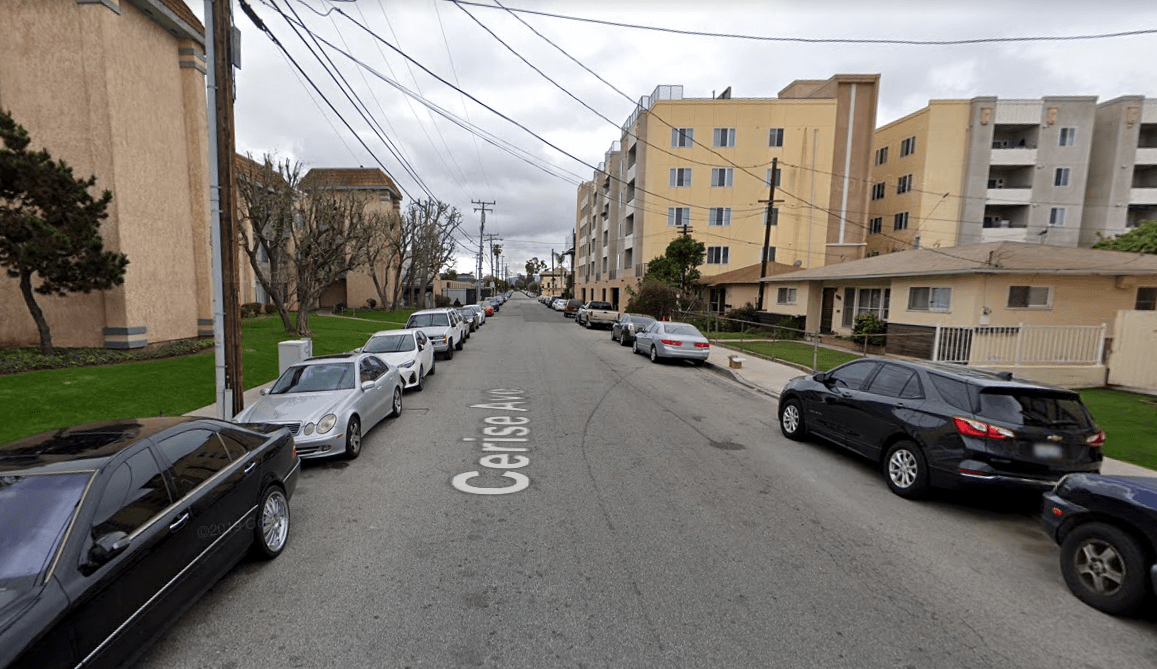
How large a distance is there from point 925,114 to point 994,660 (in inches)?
1943

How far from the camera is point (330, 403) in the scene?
7168 mm

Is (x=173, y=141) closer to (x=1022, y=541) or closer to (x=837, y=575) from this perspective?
(x=837, y=575)

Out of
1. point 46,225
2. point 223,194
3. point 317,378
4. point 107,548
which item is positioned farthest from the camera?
point 46,225

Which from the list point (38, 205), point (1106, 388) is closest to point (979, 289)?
point (1106, 388)

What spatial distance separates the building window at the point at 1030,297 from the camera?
1578 centimetres

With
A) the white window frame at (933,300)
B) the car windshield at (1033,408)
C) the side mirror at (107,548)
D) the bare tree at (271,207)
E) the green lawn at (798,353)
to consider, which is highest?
the bare tree at (271,207)

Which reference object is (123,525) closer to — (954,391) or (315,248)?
(954,391)

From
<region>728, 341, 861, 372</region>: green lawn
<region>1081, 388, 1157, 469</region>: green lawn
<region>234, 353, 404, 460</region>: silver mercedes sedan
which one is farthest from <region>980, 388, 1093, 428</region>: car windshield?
<region>728, 341, 861, 372</region>: green lawn

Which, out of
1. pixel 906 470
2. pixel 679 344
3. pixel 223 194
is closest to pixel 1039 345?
pixel 679 344

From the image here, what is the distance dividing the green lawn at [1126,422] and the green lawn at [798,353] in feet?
17.5

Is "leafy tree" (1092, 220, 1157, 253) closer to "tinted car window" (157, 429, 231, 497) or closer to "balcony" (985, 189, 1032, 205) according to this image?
"balcony" (985, 189, 1032, 205)

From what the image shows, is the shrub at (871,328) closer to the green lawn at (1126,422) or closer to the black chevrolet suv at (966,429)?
the green lawn at (1126,422)

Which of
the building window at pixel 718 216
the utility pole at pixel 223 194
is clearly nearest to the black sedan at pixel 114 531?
the utility pole at pixel 223 194

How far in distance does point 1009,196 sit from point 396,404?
164 feet
